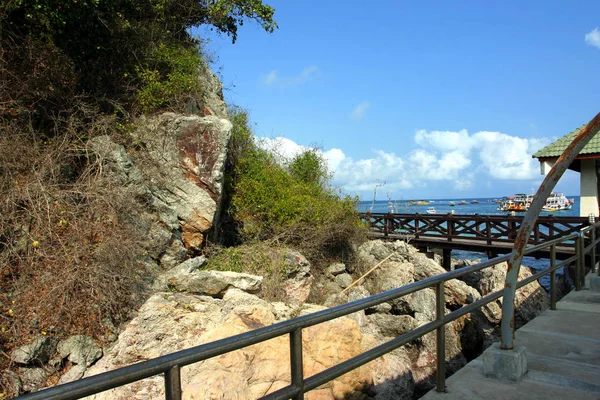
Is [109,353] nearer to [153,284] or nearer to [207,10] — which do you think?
[153,284]

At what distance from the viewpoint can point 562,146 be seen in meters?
12.7

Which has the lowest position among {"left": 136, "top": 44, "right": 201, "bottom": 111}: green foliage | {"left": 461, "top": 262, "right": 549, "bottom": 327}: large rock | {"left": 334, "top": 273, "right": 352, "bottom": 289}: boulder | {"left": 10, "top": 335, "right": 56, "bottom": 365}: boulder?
{"left": 461, "top": 262, "right": 549, "bottom": 327}: large rock

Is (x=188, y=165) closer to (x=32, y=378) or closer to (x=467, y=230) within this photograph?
(x=32, y=378)

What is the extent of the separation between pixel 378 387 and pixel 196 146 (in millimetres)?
6442

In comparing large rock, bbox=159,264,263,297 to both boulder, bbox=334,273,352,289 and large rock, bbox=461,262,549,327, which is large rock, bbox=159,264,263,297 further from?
large rock, bbox=461,262,549,327

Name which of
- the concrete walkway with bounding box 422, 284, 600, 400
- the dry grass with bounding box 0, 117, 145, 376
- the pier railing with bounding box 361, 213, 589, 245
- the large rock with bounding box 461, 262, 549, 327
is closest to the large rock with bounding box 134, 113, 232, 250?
the dry grass with bounding box 0, 117, 145, 376

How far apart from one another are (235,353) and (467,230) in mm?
14768

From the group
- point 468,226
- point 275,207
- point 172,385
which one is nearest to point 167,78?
point 275,207

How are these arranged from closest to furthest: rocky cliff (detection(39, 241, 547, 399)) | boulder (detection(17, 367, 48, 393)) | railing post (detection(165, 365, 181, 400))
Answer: railing post (detection(165, 365, 181, 400)) < rocky cliff (detection(39, 241, 547, 399)) < boulder (detection(17, 367, 48, 393))

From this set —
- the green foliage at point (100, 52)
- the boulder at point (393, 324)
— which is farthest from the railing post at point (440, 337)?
the green foliage at point (100, 52)

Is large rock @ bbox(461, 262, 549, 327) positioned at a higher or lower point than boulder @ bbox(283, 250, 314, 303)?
lower

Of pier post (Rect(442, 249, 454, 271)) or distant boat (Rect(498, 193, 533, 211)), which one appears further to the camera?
distant boat (Rect(498, 193, 533, 211))

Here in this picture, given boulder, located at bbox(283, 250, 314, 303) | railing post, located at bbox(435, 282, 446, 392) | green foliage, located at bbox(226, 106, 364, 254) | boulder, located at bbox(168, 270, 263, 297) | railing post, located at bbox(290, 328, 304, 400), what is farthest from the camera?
green foliage, located at bbox(226, 106, 364, 254)

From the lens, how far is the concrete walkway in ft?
10.9
